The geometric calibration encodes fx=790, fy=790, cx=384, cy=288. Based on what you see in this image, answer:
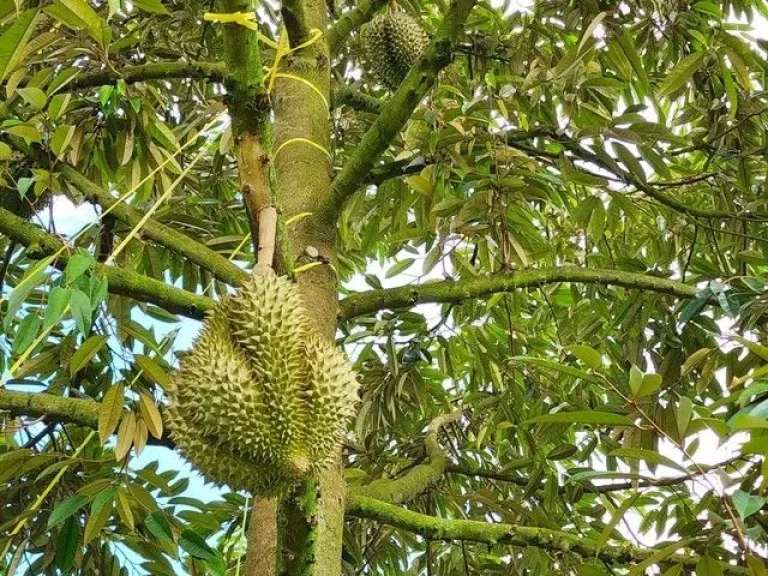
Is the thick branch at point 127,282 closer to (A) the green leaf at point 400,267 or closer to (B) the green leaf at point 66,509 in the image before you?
(B) the green leaf at point 66,509

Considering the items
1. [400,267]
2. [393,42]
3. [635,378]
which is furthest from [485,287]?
[393,42]

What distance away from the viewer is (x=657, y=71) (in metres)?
2.36

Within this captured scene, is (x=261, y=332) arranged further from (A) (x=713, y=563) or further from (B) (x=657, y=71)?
(B) (x=657, y=71)

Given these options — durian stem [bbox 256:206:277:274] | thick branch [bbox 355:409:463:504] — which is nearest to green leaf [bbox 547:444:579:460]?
thick branch [bbox 355:409:463:504]

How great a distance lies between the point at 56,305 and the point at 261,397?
0.28 metres

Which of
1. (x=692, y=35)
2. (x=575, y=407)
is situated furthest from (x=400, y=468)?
(x=692, y=35)

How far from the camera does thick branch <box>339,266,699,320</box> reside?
147cm

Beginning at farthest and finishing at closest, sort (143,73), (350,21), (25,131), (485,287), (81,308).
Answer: (350,21) → (143,73) → (485,287) → (25,131) → (81,308)

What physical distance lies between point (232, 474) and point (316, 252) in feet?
1.56

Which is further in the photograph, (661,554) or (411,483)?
(411,483)

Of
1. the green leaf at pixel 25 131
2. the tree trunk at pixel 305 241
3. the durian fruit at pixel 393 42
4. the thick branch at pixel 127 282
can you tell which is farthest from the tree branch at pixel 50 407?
the durian fruit at pixel 393 42

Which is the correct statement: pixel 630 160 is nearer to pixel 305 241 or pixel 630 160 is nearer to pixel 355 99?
pixel 305 241

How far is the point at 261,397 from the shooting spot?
102cm

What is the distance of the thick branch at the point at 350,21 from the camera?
1947 mm
